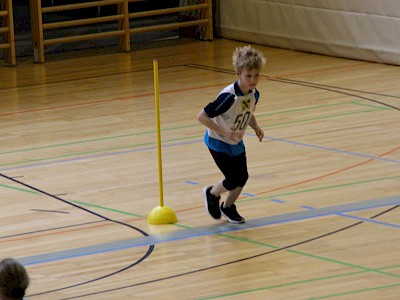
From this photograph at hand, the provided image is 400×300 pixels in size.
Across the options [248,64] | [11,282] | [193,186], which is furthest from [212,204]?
[11,282]

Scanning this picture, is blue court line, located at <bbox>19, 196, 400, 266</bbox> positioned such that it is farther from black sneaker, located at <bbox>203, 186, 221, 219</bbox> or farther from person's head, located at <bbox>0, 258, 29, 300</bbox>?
person's head, located at <bbox>0, 258, 29, 300</bbox>

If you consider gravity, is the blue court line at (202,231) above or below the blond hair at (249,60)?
below

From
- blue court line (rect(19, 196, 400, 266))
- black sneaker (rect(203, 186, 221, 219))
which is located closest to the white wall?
blue court line (rect(19, 196, 400, 266))

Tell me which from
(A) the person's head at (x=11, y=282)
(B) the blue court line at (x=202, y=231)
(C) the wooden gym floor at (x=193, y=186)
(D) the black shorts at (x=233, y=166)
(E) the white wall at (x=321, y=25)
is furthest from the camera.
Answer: (E) the white wall at (x=321, y=25)

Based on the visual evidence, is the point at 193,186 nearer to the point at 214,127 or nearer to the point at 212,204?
the point at 212,204

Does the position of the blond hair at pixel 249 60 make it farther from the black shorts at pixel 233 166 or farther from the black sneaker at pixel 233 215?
the black sneaker at pixel 233 215

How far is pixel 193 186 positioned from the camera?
717 cm

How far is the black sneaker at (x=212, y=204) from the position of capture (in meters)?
6.34

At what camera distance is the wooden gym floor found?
5395 millimetres

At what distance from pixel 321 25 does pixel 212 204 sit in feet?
20.3

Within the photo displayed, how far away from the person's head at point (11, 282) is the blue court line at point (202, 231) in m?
2.51

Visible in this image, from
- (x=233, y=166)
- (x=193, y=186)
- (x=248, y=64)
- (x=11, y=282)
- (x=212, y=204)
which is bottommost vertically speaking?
(x=193, y=186)

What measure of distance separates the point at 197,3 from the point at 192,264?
8247 mm

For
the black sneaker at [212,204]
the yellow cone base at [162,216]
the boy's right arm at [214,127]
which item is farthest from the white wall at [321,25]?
the boy's right arm at [214,127]
